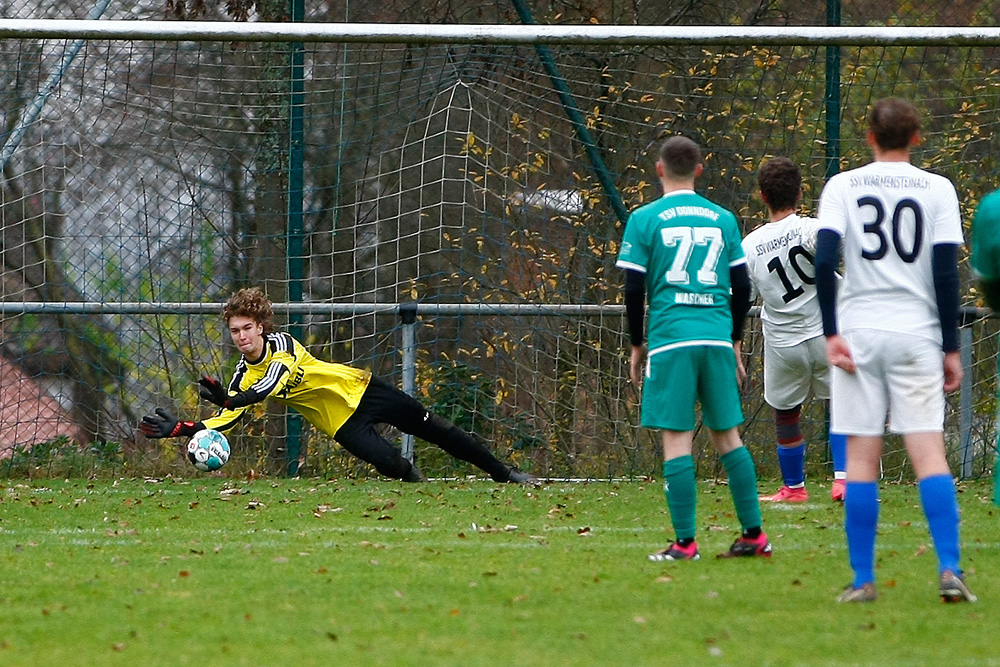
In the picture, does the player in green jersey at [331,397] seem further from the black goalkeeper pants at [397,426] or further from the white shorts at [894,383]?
the white shorts at [894,383]

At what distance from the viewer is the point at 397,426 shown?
349 inches

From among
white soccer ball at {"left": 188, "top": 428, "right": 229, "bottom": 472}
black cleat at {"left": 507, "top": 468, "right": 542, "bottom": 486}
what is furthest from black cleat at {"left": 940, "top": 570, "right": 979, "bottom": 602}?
white soccer ball at {"left": 188, "top": 428, "right": 229, "bottom": 472}

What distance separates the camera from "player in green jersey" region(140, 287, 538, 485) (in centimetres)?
836

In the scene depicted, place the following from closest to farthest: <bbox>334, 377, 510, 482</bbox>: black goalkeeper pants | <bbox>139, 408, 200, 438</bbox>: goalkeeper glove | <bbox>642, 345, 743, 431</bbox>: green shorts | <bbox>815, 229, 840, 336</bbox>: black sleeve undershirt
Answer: <bbox>815, 229, 840, 336</bbox>: black sleeve undershirt < <bbox>642, 345, 743, 431</bbox>: green shorts < <bbox>139, 408, 200, 438</bbox>: goalkeeper glove < <bbox>334, 377, 510, 482</bbox>: black goalkeeper pants

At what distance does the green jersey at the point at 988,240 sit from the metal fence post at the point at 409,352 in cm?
562

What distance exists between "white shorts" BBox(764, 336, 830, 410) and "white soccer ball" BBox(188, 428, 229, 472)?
327 cm

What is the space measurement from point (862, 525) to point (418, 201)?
19.4ft

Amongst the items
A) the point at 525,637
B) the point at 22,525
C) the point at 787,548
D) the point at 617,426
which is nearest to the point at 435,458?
the point at 617,426

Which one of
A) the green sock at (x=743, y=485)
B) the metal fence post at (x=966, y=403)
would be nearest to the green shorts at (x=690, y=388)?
the green sock at (x=743, y=485)

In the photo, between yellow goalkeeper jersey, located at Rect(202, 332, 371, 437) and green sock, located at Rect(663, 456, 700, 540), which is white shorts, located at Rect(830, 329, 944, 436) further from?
yellow goalkeeper jersey, located at Rect(202, 332, 371, 437)

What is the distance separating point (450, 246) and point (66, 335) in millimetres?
3147

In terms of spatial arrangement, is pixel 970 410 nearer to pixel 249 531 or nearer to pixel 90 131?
pixel 249 531

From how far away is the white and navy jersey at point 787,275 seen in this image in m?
7.30

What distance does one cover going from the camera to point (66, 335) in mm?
10492
